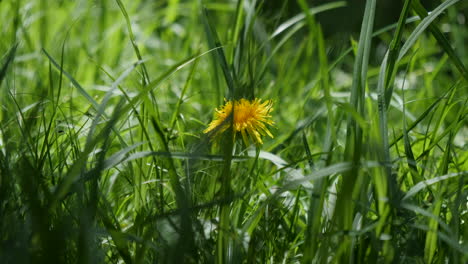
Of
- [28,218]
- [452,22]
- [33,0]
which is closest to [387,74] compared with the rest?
[28,218]

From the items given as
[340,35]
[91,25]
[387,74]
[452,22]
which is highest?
[91,25]

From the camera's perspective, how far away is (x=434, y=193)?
100 centimetres

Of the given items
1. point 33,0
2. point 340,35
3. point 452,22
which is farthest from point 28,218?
point 33,0

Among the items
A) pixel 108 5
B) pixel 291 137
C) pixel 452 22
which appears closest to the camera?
pixel 291 137

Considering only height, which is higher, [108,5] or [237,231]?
[108,5]

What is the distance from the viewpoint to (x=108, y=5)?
2.59 meters

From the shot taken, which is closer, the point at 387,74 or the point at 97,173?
the point at 97,173

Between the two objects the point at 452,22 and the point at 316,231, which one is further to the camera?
the point at 452,22

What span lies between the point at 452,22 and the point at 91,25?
1.44m

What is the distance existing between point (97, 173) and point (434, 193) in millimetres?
526

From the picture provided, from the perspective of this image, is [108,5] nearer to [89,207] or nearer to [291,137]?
[291,137]

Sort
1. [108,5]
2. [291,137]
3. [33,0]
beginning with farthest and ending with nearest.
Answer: [108,5], [33,0], [291,137]

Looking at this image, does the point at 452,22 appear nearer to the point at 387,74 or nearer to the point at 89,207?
the point at 387,74

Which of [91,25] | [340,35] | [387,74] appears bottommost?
[387,74]
